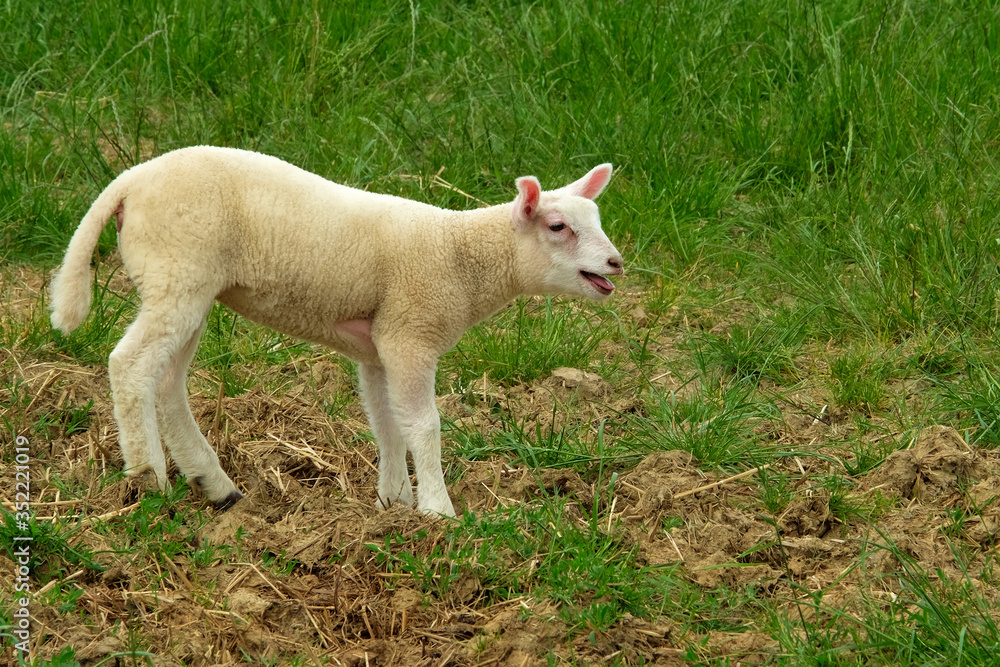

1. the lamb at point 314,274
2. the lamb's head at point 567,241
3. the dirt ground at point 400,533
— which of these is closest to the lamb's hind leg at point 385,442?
the lamb at point 314,274

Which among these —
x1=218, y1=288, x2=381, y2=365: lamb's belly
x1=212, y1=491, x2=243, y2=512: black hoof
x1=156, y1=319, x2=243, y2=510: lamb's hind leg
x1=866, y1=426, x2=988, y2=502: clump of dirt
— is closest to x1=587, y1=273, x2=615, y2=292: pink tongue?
x1=218, y1=288, x2=381, y2=365: lamb's belly

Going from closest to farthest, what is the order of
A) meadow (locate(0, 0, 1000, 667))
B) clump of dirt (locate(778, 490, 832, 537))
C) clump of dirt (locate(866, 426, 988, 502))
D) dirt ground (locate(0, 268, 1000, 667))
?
dirt ground (locate(0, 268, 1000, 667))
meadow (locate(0, 0, 1000, 667))
clump of dirt (locate(778, 490, 832, 537))
clump of dirt (locate(866, 426, 988, 502))

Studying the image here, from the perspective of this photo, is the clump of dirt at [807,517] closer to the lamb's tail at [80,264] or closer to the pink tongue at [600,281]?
the pink tongue at [600,281]

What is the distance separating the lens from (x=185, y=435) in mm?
4316

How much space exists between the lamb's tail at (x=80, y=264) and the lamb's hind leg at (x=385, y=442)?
1.07 m

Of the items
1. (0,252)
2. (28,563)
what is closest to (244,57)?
(0,252)

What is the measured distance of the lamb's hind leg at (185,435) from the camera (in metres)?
4.28

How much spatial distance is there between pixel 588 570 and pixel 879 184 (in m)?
3.31

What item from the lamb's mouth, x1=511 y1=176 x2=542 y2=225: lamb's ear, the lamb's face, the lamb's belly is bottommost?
the lamb's belly

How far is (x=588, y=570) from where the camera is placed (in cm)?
391

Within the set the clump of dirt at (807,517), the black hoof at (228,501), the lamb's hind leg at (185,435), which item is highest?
the lamb's hind leg at (185,435)

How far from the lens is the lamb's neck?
438 cm

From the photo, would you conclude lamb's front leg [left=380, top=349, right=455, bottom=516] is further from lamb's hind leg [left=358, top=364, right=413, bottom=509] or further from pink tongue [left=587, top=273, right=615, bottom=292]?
pink tongue [left=587, top=273, right=615, bottom=292]

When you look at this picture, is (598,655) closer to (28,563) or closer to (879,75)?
(28,563)
